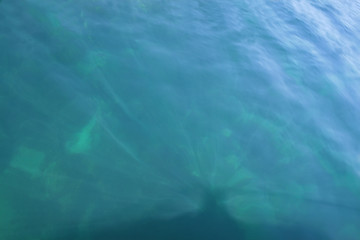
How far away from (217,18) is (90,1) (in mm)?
2857

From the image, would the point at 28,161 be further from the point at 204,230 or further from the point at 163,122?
the point at 204,230

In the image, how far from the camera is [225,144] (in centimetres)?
488

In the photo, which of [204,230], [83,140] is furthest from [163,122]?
[204,230]

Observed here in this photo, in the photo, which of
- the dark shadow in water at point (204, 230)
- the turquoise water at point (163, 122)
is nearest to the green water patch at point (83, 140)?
the turquoise water at point (163, 122)

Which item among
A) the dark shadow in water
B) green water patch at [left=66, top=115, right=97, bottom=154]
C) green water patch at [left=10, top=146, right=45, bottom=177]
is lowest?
the dark shadow in water

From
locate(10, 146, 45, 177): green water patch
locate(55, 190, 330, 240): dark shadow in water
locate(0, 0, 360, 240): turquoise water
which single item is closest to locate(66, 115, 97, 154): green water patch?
locate(0, 0, 360, 240): turquoise water

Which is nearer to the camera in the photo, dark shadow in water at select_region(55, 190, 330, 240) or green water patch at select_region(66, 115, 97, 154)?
dark shadow in water at select_region(55, 190, 330, 240)

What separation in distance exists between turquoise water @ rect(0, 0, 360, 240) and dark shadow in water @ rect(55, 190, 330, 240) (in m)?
0.05

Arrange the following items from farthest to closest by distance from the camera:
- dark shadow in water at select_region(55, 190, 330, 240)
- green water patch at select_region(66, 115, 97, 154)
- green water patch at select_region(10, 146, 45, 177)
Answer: green water patch at select_region(66, 115, 97, 154), green water patch at select_region(10, 146, 45, 177), dark shadow in water at select_region(55, 190, 330, 240)

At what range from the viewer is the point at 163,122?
484 cm

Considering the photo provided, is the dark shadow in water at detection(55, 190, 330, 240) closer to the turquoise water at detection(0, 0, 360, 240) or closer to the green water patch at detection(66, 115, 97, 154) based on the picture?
the turquoise water at detection(0, 0, 360, 240)

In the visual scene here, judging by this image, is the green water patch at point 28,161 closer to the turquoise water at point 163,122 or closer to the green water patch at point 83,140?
the turquoise water at point 163,122

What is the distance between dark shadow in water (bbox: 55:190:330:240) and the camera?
3549 mm

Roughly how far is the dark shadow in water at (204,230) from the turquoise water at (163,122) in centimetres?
5
